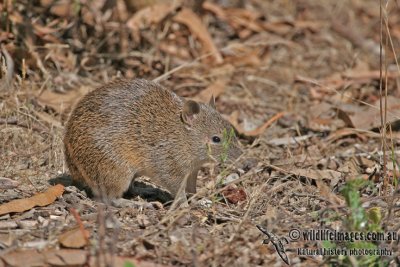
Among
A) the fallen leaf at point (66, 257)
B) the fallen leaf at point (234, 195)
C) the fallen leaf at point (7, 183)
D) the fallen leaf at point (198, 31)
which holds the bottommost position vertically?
the fallen leaf at point (66, 257)

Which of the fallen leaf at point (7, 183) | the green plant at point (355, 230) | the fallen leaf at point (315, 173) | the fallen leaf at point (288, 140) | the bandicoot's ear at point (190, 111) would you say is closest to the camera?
the green plant at point (355, 230)

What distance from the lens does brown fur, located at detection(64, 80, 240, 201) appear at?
618 cm

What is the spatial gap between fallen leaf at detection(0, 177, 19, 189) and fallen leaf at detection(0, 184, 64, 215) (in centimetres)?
40

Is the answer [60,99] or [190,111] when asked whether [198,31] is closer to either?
[60,99]

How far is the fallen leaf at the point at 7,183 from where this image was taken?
6152 mm

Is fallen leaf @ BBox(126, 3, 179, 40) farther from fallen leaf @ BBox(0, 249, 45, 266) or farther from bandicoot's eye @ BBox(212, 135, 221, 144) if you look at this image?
fallen leaf @ BBox(0, 249, 45, 266)

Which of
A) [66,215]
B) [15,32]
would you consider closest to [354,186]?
[66,215]

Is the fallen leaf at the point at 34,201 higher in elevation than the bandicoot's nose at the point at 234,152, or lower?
lower

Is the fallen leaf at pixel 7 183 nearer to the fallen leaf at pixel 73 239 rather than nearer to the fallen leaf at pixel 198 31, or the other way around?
the fallen leaf at pixel 73 239

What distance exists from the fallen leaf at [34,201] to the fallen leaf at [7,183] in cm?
40

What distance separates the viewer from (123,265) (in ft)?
15.5

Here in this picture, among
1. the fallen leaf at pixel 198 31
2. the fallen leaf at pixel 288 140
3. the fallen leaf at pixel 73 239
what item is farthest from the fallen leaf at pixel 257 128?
the fallen leaf at pixel 73 239

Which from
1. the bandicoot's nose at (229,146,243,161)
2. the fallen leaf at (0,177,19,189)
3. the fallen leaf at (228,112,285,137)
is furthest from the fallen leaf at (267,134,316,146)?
the fallen leaf at (0,177,19,189)

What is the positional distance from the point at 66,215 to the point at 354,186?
87.4 inches
